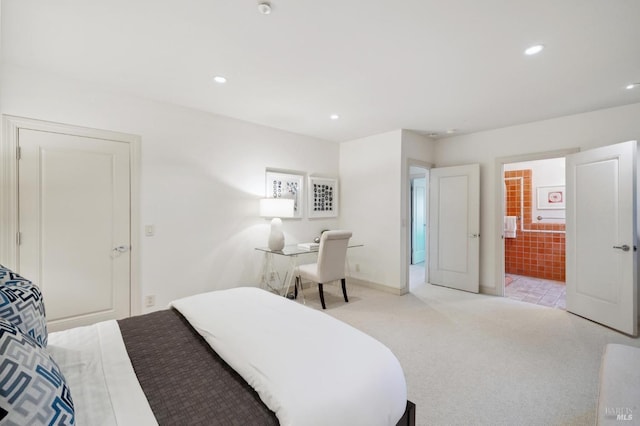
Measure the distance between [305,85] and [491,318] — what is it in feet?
11.0

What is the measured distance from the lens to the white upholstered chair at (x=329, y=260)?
11.6ft

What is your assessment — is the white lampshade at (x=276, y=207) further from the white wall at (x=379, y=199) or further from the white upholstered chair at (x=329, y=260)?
the white wall at (x=379, y=199)

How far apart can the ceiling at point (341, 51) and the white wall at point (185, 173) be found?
20 cm

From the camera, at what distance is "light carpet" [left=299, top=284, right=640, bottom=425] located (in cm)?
179

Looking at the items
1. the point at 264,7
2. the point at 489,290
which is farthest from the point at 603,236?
the point at 264,7

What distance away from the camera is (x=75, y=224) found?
8.66 ft

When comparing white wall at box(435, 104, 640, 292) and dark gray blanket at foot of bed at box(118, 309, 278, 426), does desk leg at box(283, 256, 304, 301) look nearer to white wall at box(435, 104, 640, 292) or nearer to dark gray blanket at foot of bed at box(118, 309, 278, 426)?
dark gray blanket at foot of bed at box(118, 309, 278, 426)

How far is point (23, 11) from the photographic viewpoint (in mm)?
1733

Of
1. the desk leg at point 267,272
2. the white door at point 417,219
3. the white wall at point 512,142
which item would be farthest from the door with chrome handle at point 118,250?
the white door at point 417,219

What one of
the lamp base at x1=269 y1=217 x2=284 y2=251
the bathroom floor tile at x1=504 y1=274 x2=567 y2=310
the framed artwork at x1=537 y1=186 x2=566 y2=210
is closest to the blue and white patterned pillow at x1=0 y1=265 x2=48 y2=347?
the lamp base at x1=269 y1=217 x2=284 y2=251

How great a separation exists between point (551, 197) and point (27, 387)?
271 inches

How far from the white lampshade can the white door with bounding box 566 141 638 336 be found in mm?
3563

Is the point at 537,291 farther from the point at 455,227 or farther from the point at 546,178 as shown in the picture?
the point at 546,178

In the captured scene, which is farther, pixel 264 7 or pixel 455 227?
pixel 455 227
